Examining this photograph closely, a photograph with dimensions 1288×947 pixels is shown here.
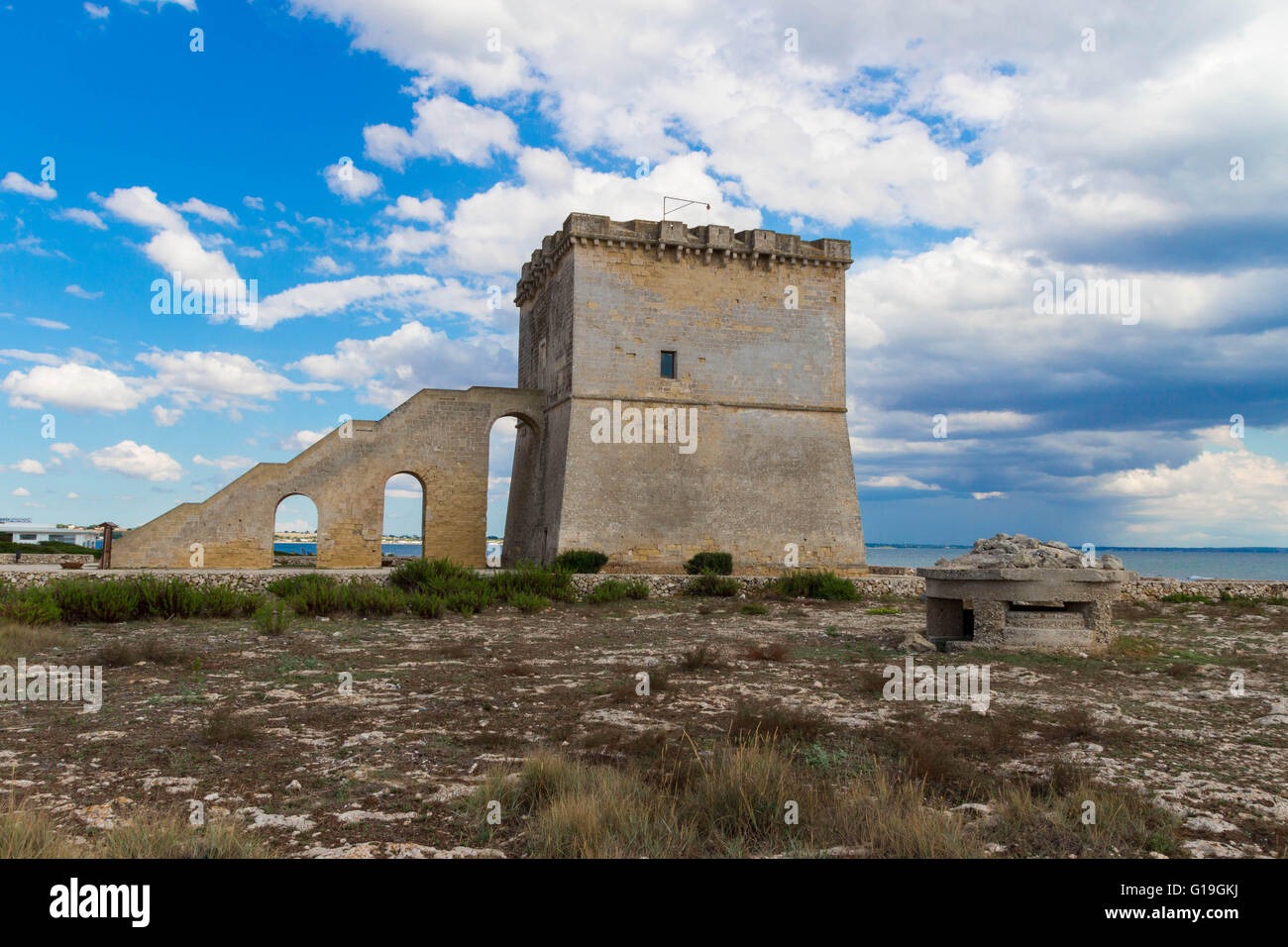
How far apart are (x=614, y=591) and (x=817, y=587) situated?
4.68 m

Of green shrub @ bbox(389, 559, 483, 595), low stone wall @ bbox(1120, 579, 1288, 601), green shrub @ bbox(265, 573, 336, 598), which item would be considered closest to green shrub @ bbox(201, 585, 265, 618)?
green shrub @ bbox(265, 573, 336, 598)

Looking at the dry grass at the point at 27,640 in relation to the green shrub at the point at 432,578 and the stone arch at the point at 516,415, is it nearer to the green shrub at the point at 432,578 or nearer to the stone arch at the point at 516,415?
the green shrub at the point at 432,578

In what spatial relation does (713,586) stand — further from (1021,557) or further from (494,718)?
(494,718)

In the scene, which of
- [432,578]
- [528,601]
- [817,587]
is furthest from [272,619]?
[817,587]

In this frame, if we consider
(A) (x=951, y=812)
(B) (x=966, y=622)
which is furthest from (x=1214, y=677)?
(A) (x=951, y=812)

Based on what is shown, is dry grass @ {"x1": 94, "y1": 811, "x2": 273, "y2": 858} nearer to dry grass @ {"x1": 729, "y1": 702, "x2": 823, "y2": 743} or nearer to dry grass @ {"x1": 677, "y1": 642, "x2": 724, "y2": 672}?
dry grass @ {"x1": 729, "y1": 702, "x2": 823, "y2": 743}

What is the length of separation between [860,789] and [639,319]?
17819 mm

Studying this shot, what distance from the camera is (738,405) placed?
70.4 feet

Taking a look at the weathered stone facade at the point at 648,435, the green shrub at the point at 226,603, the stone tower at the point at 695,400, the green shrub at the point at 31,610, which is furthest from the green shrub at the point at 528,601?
the green shrub at the point at 31,610

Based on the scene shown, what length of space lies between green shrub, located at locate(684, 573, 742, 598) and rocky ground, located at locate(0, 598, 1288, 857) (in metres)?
5.53

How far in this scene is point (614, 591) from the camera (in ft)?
50.6

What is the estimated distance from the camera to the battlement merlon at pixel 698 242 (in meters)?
20.4

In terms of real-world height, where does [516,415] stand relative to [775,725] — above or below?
above

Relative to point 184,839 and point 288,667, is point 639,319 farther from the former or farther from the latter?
point 184,839
